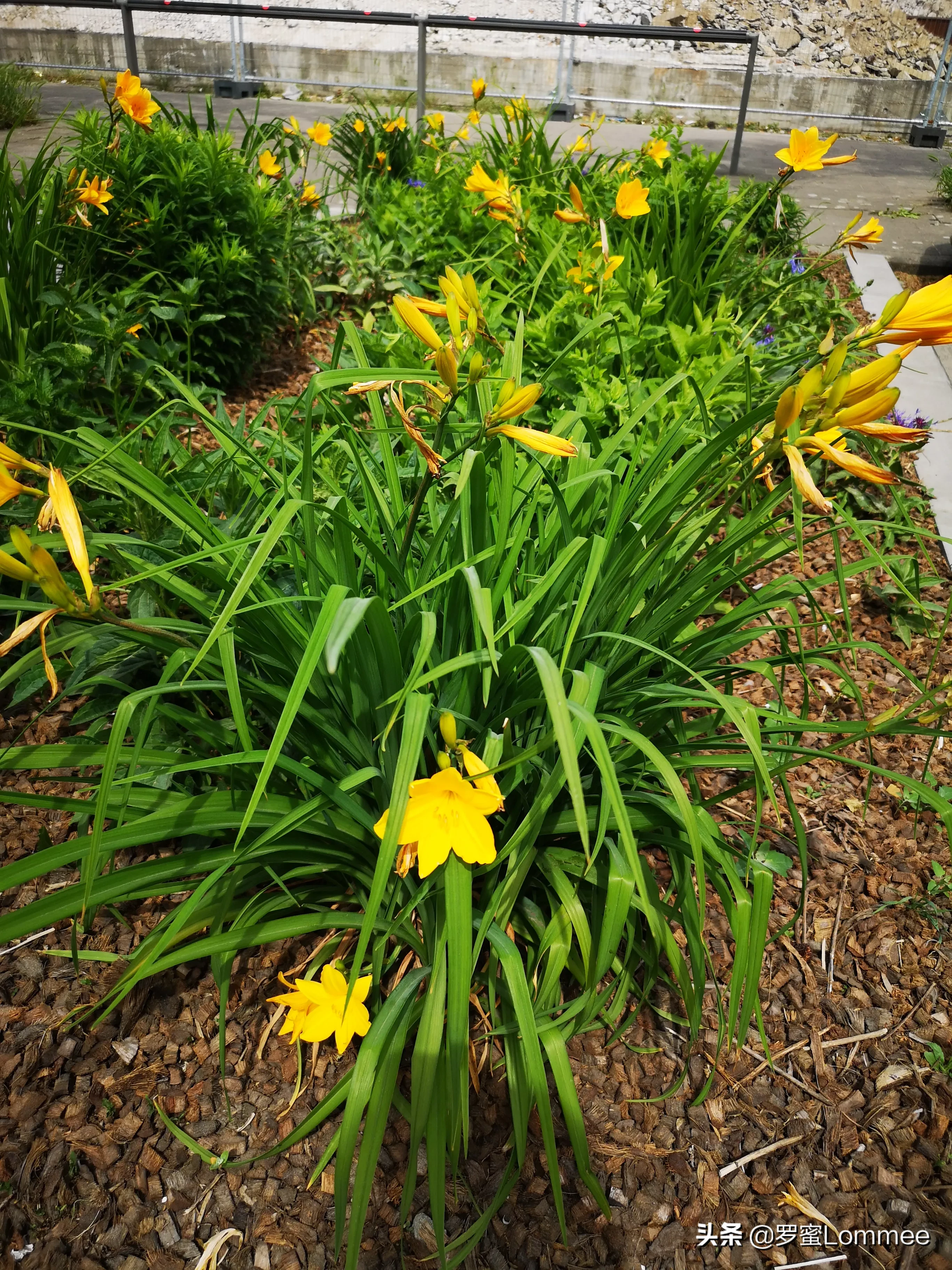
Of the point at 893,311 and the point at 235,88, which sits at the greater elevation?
the point at 235,88

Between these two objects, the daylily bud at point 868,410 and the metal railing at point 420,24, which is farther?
the metal railing at point 420,24

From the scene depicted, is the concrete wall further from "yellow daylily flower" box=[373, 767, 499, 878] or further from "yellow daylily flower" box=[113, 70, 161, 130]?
"yellow daylily flower" box=[373, 767, 499, 878]

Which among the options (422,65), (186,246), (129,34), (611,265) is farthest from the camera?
(129,34)

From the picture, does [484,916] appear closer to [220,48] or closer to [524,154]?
[524,154]

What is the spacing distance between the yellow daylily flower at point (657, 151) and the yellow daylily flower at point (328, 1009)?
3.06 metres

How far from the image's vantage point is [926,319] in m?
0.94

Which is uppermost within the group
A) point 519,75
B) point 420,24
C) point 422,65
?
point 519,75

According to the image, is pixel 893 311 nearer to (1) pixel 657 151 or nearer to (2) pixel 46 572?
(2) pixel 46 572

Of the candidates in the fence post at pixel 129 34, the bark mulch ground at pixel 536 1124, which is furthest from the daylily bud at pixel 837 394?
the fence post at pixel 129 34

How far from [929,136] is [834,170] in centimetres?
294

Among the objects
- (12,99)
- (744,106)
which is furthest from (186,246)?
(12,99)

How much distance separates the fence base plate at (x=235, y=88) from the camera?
9523 millimetres

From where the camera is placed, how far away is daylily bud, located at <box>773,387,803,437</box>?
0.90 metres

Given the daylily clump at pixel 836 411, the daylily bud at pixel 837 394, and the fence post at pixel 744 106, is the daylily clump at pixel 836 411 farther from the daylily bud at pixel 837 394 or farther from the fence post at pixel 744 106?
the fence post at pixel 744 106
